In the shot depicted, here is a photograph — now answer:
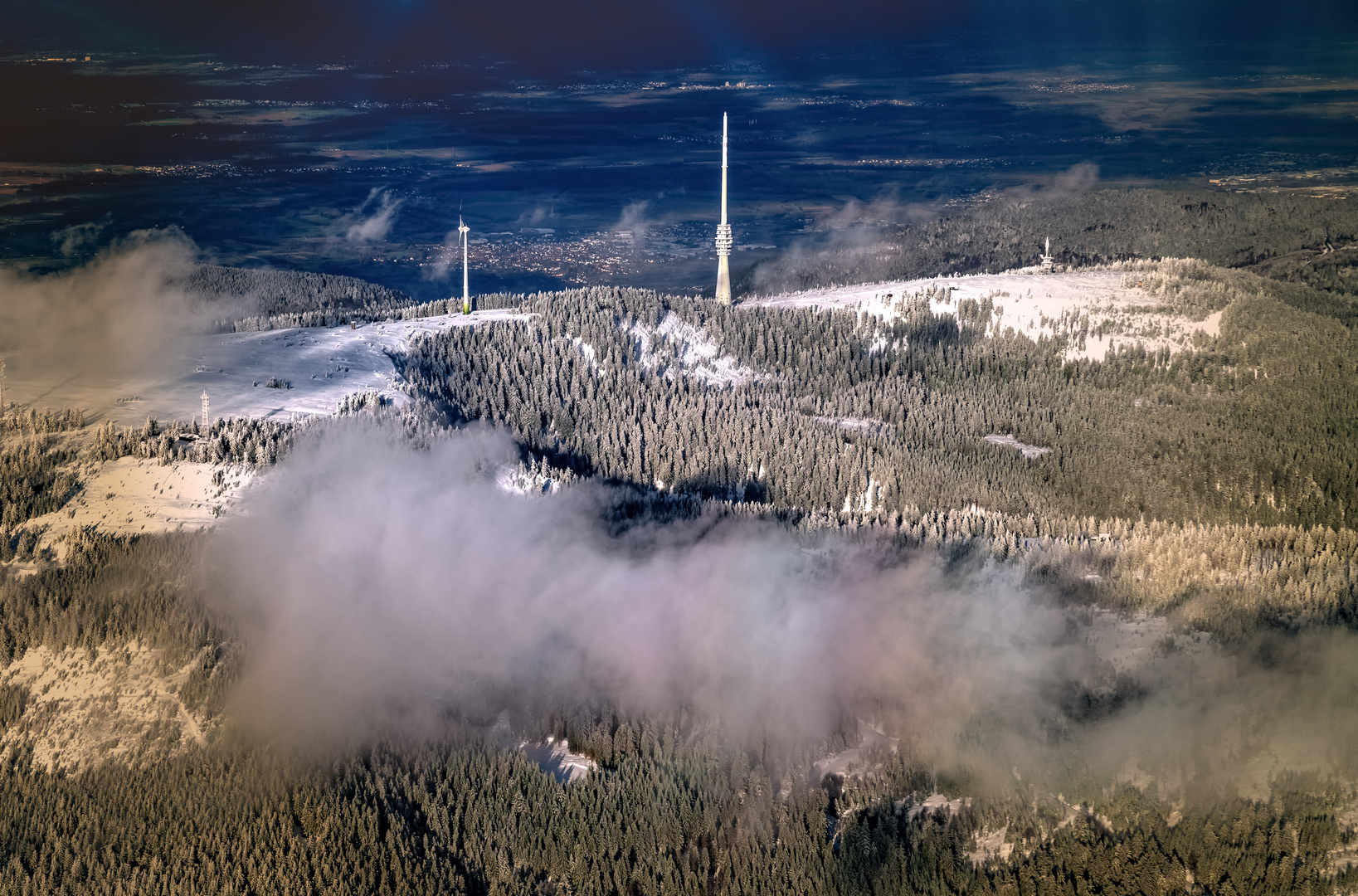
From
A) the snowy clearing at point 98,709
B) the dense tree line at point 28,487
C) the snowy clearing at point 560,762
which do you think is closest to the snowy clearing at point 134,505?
the dense tree line at point 28,487

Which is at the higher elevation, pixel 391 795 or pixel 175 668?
pixel 175 668

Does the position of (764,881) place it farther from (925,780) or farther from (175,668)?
(175,668)

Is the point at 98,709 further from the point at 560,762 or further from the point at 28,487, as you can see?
the point at 560,762

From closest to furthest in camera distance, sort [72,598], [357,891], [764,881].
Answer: [357,891] → [764,881] → [72,598]

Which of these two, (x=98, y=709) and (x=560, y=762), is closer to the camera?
(x=98, y=709)

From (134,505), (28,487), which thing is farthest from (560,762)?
(28,487)

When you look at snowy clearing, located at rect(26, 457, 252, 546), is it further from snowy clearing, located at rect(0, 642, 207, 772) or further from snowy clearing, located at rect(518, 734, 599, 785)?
snowy clearing, located at rect(518, 734, 599, 785)

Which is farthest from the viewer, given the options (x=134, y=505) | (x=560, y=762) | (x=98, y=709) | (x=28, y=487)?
(x=560, y=762)

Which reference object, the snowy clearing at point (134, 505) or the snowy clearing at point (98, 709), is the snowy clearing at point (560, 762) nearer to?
the snowy clearing at point (98, 709)

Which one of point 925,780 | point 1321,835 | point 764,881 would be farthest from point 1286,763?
point 764,881

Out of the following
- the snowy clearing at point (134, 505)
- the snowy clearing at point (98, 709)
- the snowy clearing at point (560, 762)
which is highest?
the snowy clearing at point (134, 505)

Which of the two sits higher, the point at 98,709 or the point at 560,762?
the point at 98,709
